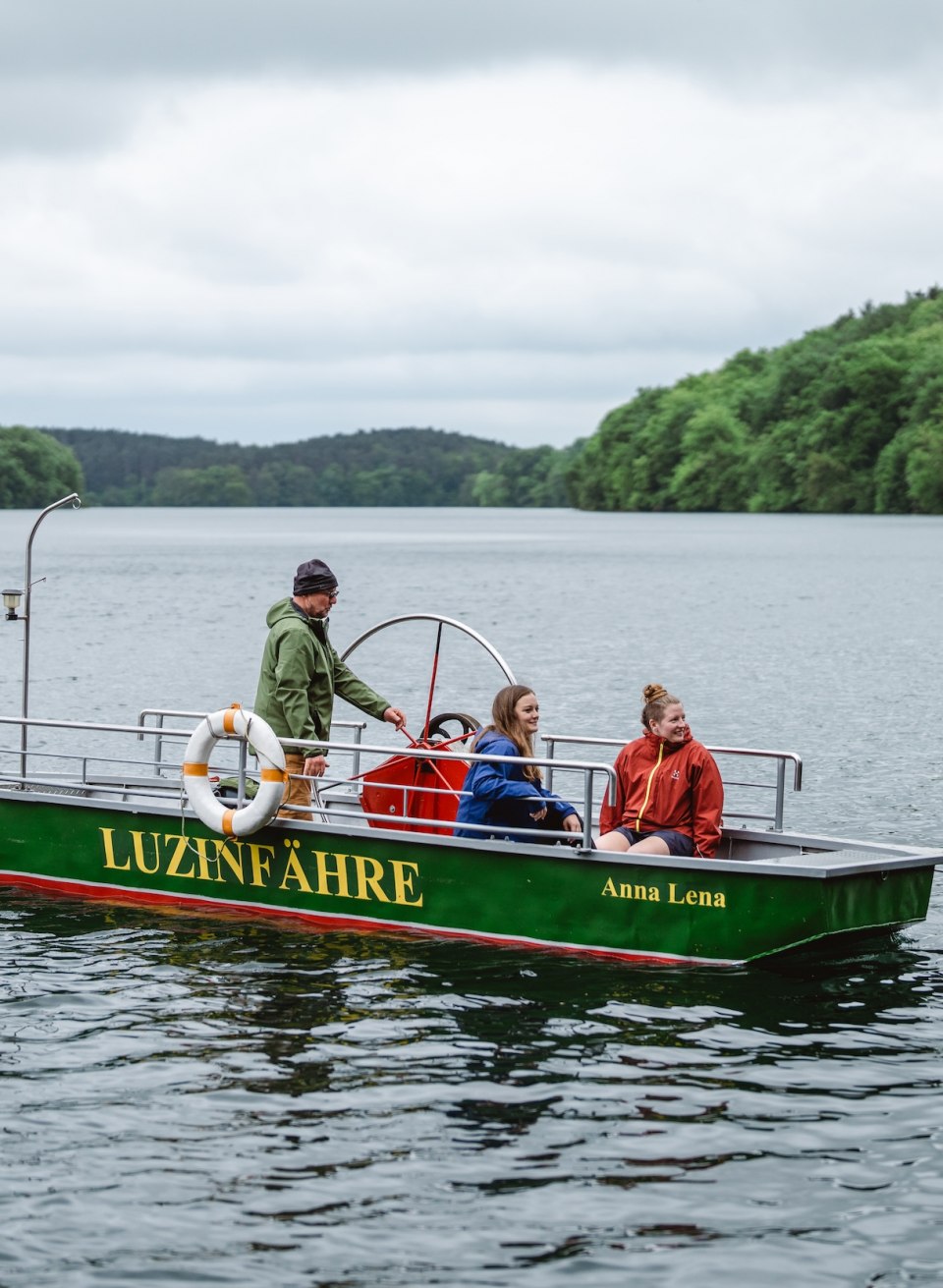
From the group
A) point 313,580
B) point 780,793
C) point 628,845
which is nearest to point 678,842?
point 628,845

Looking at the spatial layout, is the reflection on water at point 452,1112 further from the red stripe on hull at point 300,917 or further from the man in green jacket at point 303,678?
the man in green jacket at point 303,678

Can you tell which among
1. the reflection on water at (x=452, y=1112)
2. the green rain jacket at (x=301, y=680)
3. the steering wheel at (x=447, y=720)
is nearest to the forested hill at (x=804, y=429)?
the steering wheel at (x=447, y=720)

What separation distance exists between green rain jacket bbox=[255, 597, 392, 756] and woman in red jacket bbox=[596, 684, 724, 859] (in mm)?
1813

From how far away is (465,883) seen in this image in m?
11.7

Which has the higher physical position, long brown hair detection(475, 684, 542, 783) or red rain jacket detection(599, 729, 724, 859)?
long brown hair detection(475, 684, 542, 783)

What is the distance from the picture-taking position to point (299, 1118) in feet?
28.4

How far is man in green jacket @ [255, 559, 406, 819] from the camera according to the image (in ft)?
39.0

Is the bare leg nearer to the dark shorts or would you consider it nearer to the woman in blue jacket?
the dark shorts

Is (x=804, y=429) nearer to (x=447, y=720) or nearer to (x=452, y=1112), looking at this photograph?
(x=447, y=720)

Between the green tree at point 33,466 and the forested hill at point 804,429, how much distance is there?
5728 cm

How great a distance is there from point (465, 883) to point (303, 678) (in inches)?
68.1

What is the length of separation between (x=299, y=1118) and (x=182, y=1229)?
1.31 meters

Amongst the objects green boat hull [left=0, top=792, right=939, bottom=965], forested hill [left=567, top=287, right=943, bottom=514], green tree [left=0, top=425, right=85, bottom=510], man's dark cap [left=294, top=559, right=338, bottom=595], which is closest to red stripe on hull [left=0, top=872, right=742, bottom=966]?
green boat hull [left=0, top=792, right=939, bottom=965]

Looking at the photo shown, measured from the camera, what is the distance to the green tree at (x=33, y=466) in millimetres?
188625
